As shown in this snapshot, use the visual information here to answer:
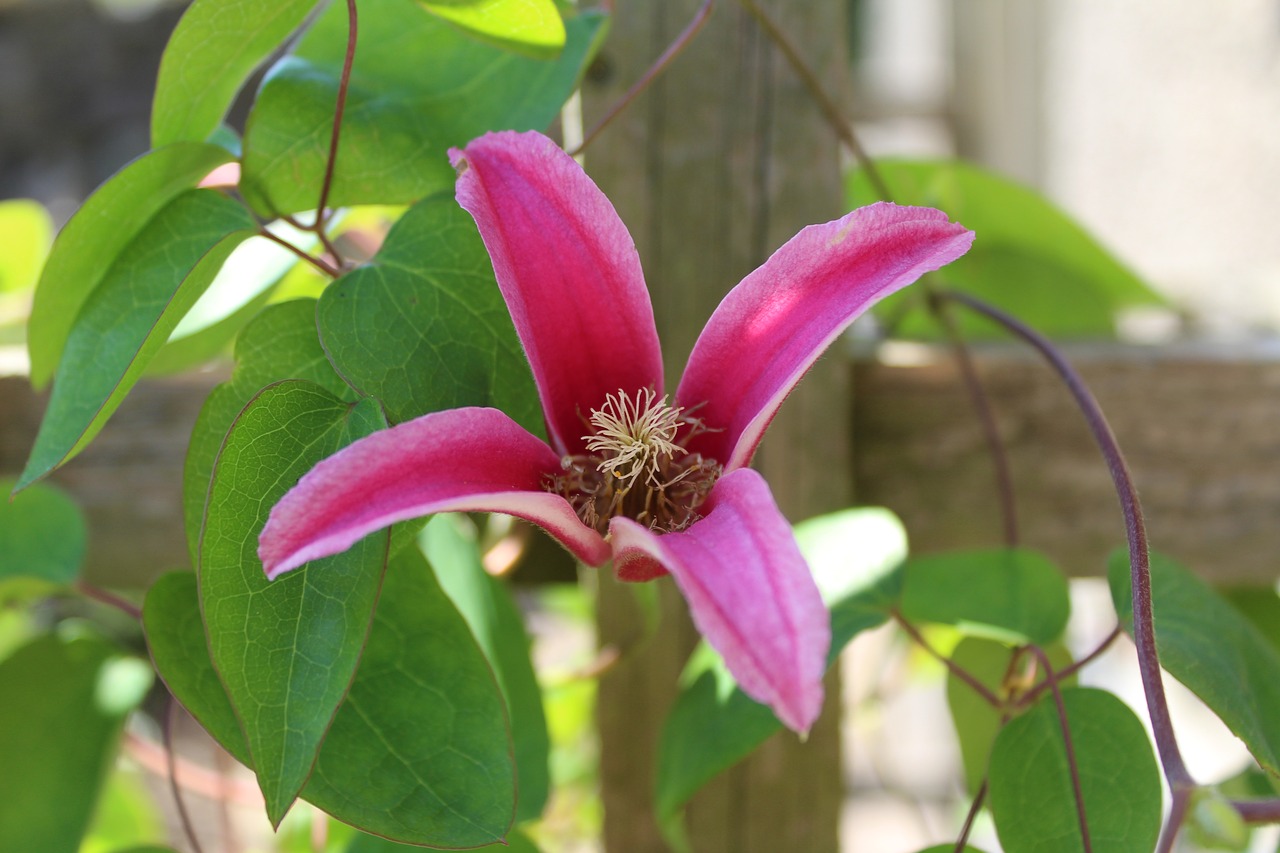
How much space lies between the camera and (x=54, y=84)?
3582 millimetres

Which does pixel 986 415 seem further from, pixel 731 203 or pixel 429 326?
pixel 429 326

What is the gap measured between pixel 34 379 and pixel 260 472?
0.19 m

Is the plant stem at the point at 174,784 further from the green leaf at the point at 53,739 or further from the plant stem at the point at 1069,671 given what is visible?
the plant stem at the point at 1069,671

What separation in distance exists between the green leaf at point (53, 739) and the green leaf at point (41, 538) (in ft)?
0.25

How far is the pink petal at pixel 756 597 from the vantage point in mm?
226

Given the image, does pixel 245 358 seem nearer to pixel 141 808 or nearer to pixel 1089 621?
pixel 141 808

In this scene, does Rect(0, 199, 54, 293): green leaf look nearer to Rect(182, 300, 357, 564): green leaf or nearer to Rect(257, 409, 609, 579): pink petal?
Rect(182, 300, 357, 564): green leaf

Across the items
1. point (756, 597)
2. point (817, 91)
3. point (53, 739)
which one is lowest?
point (53, 739)

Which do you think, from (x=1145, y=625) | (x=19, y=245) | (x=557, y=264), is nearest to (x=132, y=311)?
(x=557, y=264)

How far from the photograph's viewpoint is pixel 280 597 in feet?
1.00

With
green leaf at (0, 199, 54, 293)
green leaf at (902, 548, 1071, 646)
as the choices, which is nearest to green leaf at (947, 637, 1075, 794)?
green leaf at (902, 548, 1071, 646)

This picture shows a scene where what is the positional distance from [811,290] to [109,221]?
0.27m

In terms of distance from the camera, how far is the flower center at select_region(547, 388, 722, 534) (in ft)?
1.21

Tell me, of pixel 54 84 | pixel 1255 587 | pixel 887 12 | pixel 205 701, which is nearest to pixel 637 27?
pixel 205 701
